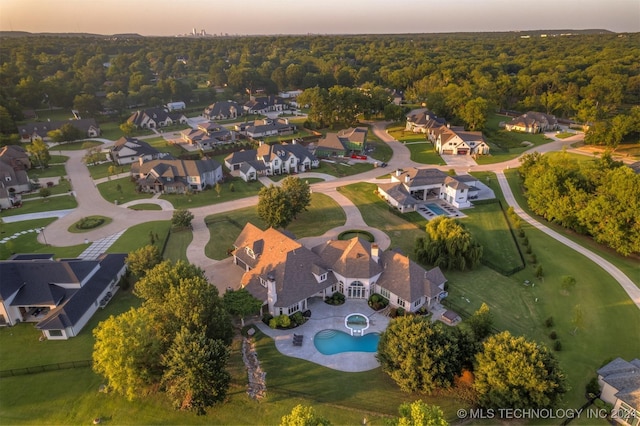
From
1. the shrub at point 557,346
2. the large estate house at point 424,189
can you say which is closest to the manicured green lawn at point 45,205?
the large estate house at point 424,189

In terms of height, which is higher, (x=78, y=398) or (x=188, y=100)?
(x=188, y=100)

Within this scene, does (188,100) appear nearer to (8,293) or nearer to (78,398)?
(8,293)

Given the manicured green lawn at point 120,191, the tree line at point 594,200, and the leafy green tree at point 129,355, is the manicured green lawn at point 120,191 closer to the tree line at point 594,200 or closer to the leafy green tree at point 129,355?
the leafy green tree at point 129,355

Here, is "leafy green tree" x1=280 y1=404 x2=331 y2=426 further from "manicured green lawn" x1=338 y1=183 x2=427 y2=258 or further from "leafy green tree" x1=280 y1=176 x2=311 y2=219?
"leafy green tree" x1=280 y1=176 x2=311 y2=219

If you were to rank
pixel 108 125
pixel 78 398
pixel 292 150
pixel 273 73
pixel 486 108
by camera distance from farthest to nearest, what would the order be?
pixel 273 73
pixel 108 125
pixel 486 108
pixel 292 150
pixel 78 398

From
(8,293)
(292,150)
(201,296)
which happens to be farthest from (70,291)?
(292,150)

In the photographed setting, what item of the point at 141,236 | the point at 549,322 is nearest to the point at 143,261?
the point at 141,236

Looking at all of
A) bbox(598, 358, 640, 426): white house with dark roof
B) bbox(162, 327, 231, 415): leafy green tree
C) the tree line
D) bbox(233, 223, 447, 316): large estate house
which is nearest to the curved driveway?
the tree line
